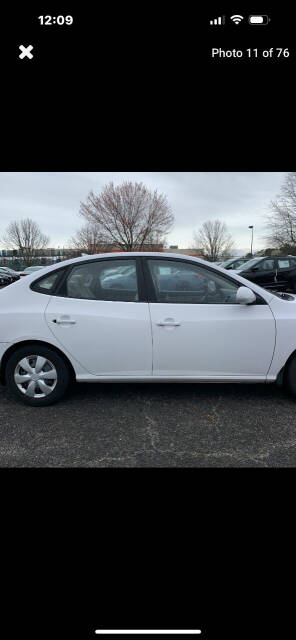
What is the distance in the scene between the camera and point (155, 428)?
8.83 ft

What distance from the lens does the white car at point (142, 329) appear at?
2951 mm

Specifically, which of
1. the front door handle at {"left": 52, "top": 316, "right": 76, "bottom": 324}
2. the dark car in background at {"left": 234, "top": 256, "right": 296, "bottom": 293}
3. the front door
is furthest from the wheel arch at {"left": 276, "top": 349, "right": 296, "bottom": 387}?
the dark car in background at {"left": 234, "top": 256, "right": 296, "bottom": 293}

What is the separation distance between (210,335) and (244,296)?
498 mm

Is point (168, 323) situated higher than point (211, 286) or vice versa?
point (211, 286)

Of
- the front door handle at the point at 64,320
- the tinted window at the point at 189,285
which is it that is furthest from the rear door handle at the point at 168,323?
the front door handle at the point at 64,320

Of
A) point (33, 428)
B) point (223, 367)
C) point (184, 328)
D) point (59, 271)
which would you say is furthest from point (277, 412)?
point (59, 271)

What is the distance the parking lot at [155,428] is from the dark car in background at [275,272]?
8.49 meters

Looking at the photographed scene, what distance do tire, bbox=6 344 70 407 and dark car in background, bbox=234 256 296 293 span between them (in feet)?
31.1

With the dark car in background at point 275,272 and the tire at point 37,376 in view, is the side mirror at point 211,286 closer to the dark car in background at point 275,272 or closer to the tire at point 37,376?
the tire at point 37,376
